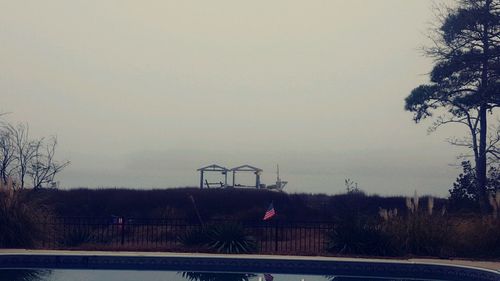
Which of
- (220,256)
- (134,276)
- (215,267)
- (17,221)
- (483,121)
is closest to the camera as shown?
(134,276)

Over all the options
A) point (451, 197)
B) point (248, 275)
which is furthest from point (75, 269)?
point (451, 197)

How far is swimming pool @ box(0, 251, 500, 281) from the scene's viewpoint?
14453mm

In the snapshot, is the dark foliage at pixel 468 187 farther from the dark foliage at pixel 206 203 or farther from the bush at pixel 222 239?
the bush at pixel 222 239

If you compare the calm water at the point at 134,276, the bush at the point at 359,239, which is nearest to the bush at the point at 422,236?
the bush at the point at 359,239

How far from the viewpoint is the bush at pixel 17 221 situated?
52.3 ft

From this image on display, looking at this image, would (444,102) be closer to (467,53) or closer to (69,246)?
(467,53)

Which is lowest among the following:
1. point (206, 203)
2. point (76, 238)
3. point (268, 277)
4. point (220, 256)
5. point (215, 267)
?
point (268, 277)

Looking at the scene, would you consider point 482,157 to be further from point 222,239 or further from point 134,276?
point 134,276

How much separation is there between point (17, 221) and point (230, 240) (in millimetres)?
5094

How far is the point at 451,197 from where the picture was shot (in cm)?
2683

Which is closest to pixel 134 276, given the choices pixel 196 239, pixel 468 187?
pixel 196 239

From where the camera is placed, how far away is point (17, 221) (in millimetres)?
16062

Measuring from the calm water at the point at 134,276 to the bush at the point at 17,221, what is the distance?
1.81 meters

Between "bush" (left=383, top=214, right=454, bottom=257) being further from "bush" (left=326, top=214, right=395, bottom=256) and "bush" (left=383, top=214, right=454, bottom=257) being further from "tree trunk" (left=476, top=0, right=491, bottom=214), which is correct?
"tree trunk" (left=476, top=0, right=491, bottom=214)
